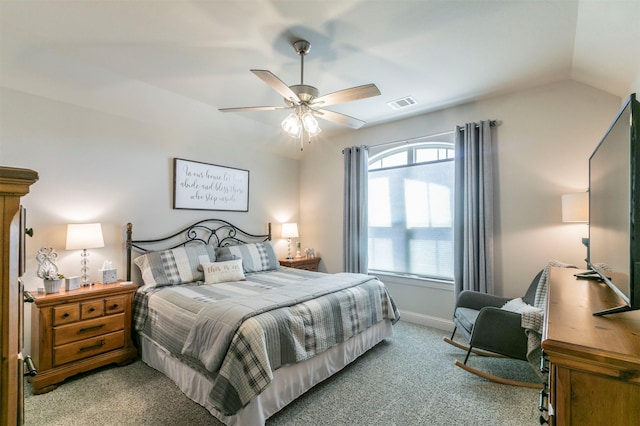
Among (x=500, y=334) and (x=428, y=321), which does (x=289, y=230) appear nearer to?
(x=428, y=321)

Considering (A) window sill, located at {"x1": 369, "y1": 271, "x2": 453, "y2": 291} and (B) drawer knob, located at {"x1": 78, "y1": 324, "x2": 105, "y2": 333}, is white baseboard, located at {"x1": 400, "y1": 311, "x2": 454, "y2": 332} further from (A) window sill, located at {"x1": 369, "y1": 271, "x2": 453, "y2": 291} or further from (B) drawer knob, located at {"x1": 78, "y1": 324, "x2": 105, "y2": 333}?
(B) drawer knob, located at {"x1": 78, "y1": 324, "x2": 105, "y2": 333}

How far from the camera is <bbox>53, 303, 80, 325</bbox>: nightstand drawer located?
7.82 ft

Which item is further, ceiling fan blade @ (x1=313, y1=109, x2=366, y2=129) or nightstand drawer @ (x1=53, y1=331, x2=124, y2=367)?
ceiling fan blade @ (x1=313, y1=109, x2=366, y2=129)

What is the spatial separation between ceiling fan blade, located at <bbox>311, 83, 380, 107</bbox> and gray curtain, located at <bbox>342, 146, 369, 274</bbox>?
217 centimetres

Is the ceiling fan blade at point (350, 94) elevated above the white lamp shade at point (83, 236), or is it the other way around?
the ceiling fan blade at point (350, 94)

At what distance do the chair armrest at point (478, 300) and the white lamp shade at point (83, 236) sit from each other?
3719mm

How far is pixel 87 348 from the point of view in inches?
99.8

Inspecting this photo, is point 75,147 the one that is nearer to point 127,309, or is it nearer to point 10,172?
point 127,309

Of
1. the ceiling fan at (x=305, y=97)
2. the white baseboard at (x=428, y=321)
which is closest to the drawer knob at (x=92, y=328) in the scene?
the ceiling fan at (x=305, y=97)

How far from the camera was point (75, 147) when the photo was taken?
289 cm

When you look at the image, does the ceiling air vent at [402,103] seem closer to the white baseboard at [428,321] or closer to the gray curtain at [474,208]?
the gray curtain at [474,208]

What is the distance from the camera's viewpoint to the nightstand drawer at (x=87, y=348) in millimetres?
2391

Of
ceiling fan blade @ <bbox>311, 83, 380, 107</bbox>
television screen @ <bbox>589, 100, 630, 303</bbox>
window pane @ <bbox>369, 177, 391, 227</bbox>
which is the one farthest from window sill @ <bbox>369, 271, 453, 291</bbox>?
ceiling fan blade @ <bbox>311, 83, 380, 107</bbox>

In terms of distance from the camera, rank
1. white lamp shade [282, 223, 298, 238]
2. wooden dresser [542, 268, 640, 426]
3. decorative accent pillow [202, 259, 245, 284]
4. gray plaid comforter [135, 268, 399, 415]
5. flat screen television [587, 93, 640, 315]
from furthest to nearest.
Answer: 1. white lamp shade [282, 223, 298, 238]
2. decorative accent pillow [202, 259, 245, 284]
3. gray plaid comforter [135, 268, 399, 415]
4. flat screen television [587, 93, 640, 315]
5. wooden dresser [542, 268, 640, 426]
